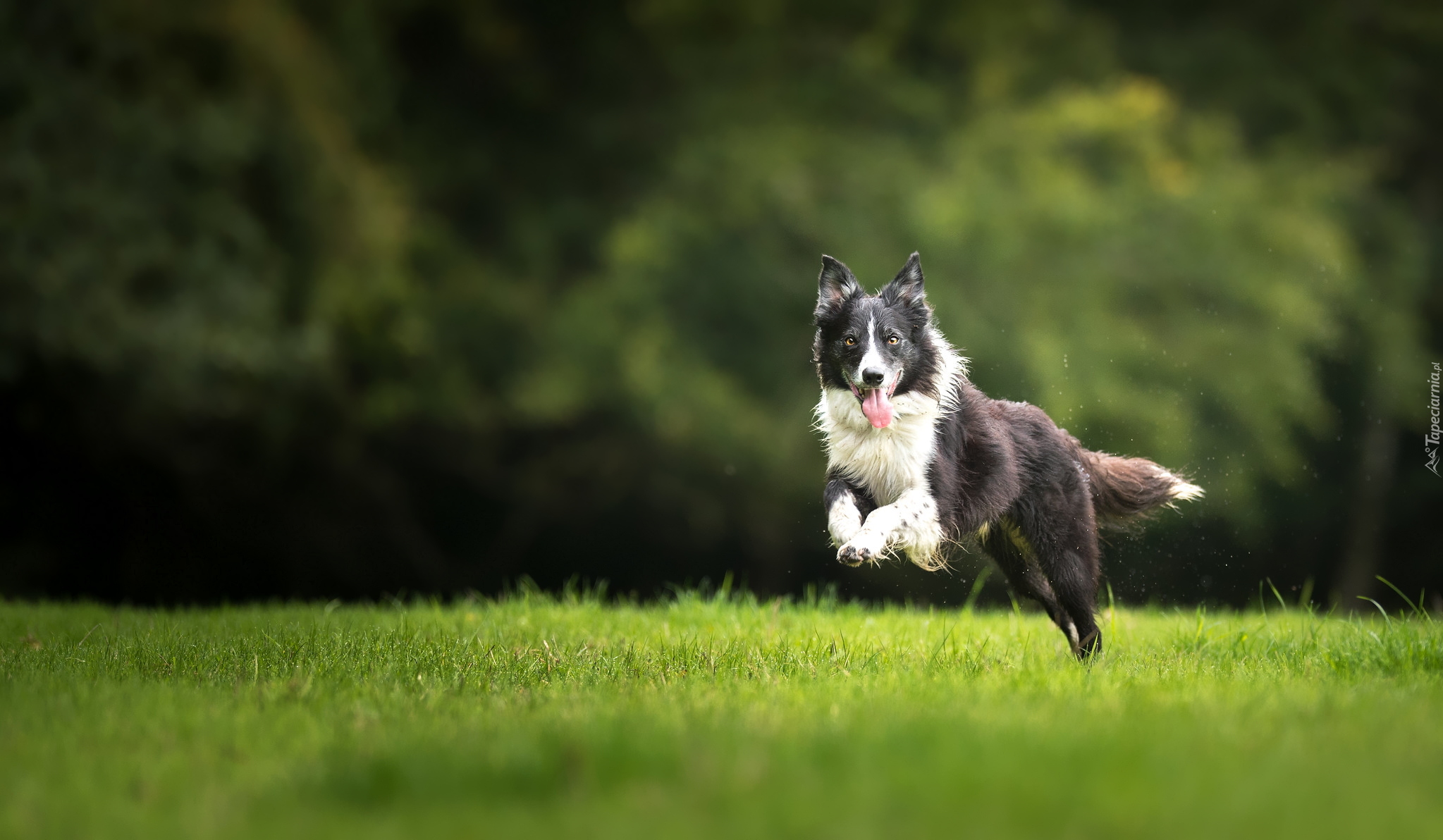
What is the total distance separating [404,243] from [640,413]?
3.40m

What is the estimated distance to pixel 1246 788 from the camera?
108 inches

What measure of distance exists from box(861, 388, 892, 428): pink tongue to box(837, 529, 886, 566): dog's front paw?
1.71 ft

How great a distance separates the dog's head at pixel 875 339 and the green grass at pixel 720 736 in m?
1.17

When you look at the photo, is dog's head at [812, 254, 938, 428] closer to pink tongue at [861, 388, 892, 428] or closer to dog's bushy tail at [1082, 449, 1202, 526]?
pink tongue at [861, 388, 892, 428]

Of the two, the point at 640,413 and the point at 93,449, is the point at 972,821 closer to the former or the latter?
the point at 640,413

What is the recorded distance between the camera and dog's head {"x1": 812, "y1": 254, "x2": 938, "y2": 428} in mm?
5148

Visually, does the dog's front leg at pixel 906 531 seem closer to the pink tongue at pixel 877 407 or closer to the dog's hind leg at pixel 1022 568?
the pink tongue at pixel 877 407

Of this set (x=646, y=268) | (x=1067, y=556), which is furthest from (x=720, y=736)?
(x=646, y=268)

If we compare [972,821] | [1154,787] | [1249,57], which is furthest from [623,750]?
[1249,57]

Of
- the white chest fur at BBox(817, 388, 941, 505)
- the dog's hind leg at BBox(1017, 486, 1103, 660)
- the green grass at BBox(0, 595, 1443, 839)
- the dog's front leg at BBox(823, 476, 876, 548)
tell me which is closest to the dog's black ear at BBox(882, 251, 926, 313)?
the white chest fur at BBox(817, 388, 941, 505)

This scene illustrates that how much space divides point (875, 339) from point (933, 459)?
22.6 inches

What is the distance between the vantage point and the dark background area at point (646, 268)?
11953 millimetres

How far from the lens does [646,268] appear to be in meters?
13.5

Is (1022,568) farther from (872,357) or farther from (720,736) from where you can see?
(720,736)
